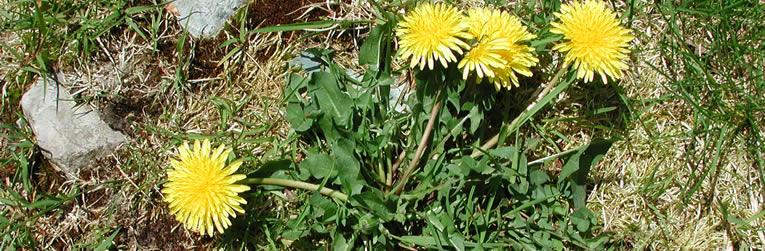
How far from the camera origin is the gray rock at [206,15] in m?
3.21

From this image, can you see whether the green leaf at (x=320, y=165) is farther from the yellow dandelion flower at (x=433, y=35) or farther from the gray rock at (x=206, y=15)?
the gray rock at (x=206, y=15)

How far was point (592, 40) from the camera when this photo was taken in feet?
9.00

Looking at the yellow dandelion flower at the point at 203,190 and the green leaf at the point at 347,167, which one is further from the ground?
the green leaf at the point at 347,167

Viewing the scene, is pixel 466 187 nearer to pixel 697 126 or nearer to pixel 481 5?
pixel 481 5

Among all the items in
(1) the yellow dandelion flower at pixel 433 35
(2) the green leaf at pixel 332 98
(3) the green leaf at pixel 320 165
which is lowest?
(3) the green leaf at pixel 320 165

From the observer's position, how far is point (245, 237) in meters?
3.13

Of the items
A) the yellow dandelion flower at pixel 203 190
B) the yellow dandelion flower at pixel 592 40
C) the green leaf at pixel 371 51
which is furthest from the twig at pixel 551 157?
the yellow dandelion flower at pixel 203 190

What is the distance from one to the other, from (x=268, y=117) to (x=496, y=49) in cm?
99

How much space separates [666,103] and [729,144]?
0.88 ft

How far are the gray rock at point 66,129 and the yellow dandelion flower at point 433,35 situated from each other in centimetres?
127

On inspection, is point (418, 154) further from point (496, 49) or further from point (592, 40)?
point (592, 40)

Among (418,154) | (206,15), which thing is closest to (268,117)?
(206,15)

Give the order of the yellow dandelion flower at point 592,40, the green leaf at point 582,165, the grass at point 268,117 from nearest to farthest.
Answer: the yellow dandelion flower at point 592,40 → the green leaf at point 582,165 → the grass at point 268,117

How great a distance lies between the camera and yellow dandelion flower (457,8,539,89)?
2656mm
